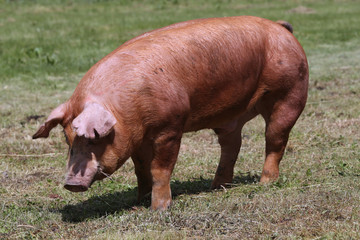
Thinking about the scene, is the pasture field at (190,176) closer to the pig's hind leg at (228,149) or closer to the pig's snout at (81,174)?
the pig's hind leg at (228,149)

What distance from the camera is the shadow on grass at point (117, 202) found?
14.6 feet

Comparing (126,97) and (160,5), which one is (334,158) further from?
(160,5)

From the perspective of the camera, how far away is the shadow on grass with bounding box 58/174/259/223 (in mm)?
4461

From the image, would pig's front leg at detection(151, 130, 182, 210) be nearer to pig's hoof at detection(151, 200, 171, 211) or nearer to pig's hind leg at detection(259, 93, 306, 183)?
pig's hoof at detection(151, 200, 171, 211)

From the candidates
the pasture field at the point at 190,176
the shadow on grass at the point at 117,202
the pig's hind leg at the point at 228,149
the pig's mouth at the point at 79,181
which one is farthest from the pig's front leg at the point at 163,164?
the pig's hind leg at the point at 228,149

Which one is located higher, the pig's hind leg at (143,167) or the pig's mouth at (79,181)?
the pig's mouth at (79,181)

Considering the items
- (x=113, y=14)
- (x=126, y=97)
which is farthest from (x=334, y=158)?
(x=113, y=14)

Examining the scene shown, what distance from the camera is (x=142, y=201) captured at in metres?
4.81

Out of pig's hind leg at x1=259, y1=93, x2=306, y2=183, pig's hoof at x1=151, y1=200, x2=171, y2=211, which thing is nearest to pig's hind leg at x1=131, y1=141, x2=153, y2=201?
pig's hoof at x1=151, y1=200, x2=171, y2=211

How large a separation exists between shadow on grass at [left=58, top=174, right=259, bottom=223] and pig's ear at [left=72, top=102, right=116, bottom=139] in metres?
0.72

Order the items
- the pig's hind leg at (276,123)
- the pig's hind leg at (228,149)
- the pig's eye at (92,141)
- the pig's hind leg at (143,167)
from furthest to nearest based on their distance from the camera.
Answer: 1. the pig's hind leg at (228,149)
2. the pig's hind leg at (276,123)
3. the pig's hind leg at (143,167)
4. the pig's eye at (92,141)

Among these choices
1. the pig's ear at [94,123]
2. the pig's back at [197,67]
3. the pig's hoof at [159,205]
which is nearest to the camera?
the pig's ear at [94,123]

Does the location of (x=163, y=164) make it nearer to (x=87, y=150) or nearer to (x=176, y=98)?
(x=176, y=98)

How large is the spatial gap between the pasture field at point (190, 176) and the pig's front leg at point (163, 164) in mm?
121
